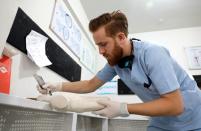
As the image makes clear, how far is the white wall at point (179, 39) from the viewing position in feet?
7.78

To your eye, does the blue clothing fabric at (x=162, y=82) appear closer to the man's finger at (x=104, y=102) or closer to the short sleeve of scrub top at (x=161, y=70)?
the short sleeve of scrub top at (x=161, y=70)

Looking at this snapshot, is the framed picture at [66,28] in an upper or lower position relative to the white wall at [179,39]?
lower

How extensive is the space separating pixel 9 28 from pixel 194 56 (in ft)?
6.71

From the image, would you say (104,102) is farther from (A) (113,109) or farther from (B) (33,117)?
(B) (33,117)

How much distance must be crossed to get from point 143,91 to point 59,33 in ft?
2.60

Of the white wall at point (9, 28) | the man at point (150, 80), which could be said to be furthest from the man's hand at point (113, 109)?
the white wall at point (9, 28)

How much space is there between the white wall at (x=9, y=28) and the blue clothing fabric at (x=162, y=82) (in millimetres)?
515

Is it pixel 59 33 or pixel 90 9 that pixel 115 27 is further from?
pixel 90 9

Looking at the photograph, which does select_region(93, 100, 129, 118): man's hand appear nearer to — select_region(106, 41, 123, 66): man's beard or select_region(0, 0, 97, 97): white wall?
select_region(106, 41, 123, 66): man's beard

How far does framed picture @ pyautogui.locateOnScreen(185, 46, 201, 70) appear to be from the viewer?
2.28 meters

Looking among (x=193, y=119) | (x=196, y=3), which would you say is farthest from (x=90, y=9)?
(x=193, y=119)

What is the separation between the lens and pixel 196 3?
204 centimetres

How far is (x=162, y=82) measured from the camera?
77 cm

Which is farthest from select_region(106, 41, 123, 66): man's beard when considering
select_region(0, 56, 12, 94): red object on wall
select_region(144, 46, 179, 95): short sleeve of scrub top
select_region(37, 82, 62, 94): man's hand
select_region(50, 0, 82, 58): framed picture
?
select_region(50, 0, 82, 58): framed picture
